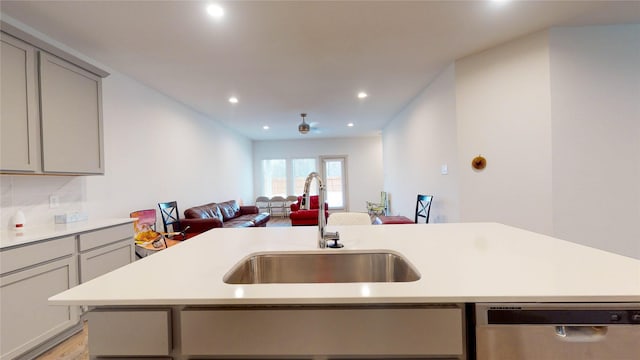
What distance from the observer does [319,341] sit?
0.76 meters

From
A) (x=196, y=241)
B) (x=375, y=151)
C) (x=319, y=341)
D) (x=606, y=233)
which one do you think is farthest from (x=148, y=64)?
(x=375, y=151)

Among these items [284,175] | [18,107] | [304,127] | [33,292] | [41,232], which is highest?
[304,127]

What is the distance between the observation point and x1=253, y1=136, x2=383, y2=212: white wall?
8.66 metres

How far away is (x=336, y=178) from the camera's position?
8828mm

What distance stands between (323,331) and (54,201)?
3073 millimetres

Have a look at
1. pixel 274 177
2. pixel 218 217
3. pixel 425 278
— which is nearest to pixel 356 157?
pixel 274 177

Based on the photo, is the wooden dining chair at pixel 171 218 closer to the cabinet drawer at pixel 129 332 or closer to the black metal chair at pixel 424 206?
the cabinet drawer at pixel 129 332

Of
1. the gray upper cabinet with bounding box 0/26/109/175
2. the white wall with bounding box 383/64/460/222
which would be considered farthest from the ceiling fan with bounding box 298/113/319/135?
the gray upper cabinet with bounding box 0/26/109/175

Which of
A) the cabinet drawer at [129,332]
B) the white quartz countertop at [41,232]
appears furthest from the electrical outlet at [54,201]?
the cabinet drawer at [129,332]

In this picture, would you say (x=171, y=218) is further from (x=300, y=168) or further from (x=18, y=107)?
(x=300, y=168)

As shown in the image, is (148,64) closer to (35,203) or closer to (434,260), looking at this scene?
(35,203)

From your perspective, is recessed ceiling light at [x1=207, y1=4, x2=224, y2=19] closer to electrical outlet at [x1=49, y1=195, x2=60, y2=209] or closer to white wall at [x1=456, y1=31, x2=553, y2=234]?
electrical outlet at [x1=49, y1=195, x2=60, y2=209]

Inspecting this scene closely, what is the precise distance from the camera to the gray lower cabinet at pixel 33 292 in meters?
1.65

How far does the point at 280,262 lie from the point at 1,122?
227 centimetres
